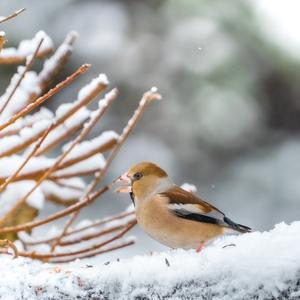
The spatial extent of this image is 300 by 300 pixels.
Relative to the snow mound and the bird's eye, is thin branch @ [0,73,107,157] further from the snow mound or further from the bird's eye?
the snow mound

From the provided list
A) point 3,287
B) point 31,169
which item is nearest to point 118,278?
point 3,287

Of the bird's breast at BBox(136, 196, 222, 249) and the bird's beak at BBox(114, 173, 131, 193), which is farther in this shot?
the bird's beak at BBox(114, 173, 131, 193)

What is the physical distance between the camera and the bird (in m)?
1.49

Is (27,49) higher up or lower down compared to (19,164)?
higher up

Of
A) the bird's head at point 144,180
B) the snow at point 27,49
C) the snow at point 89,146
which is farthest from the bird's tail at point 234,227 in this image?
the snow at point 27,49

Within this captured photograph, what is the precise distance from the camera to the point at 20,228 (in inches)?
57.9

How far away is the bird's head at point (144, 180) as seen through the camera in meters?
1.64

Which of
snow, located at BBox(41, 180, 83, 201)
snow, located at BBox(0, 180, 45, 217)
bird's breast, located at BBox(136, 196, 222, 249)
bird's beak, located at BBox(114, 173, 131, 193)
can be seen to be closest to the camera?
bird's breast, located at BBox(136, 196, 222, 249)

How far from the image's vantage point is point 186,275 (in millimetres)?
1154

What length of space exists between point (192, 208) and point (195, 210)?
1 cm

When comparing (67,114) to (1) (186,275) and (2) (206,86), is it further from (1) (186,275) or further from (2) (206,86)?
(2) (206,86)

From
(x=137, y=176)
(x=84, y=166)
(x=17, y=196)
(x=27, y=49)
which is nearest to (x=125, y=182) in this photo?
(x=137, y=176)

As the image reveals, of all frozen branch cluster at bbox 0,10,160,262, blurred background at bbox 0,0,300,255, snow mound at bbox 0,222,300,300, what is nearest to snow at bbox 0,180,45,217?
frozen branch cluster at bbox 0,10,160,262

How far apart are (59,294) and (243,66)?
3.35m
